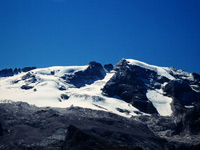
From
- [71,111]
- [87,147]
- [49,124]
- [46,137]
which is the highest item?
[71,111]

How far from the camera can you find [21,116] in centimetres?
16438

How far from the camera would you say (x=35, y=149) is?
112188 mm

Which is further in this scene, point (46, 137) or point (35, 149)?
point (46, 137)

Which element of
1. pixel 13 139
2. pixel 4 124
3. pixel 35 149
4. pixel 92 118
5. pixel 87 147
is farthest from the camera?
pixel 92 118

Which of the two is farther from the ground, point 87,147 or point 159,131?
point 159,131

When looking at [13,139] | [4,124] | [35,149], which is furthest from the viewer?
[4,124]

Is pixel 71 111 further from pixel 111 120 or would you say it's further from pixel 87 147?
pixel 87 147

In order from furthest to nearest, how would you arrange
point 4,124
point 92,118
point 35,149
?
point 92,118
point 4,124
point 35,149

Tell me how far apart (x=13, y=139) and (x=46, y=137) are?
1522cm

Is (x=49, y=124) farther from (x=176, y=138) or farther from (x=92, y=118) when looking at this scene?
(x=176, y=138)

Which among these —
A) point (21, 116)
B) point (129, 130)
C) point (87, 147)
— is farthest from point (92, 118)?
point (87, 147)

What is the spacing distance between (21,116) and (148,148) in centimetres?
8088

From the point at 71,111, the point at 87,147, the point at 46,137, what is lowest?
the point at 87,147

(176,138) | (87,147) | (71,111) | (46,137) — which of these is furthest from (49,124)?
(176,138)
